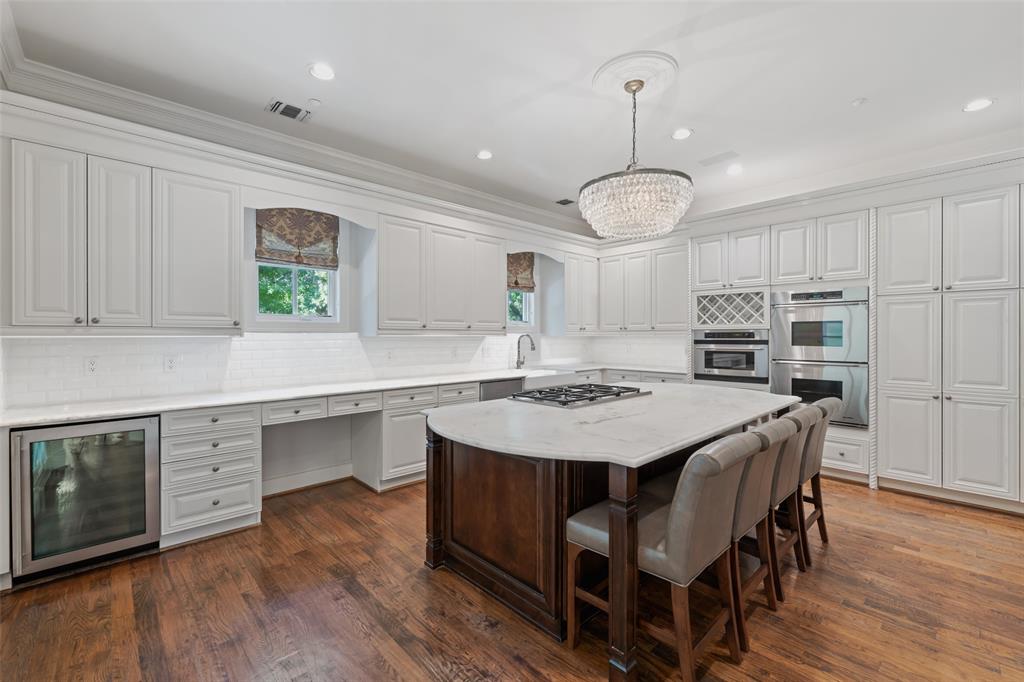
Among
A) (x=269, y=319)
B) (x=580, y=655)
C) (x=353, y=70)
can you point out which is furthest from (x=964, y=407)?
(x=269, y=319)

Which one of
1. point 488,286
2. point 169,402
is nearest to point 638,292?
point 488,286

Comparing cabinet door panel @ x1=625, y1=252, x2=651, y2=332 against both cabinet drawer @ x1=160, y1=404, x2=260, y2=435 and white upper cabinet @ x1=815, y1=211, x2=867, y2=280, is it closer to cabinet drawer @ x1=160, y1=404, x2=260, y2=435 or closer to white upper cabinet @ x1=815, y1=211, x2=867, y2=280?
white upper cabinet @ x1=815, y1=211, x2=867, y2=280

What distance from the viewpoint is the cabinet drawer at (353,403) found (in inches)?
134

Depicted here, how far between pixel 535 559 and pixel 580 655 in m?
0.40

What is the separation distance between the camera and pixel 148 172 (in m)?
2.83

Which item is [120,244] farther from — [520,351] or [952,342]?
[952,342]

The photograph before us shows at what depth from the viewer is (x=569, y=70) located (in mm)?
2756

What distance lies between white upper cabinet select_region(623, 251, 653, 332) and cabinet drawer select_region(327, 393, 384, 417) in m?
3.34

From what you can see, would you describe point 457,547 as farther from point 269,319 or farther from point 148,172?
point 148,172

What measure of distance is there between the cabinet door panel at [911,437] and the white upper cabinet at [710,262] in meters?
1.74

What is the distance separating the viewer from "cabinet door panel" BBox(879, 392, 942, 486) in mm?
3561

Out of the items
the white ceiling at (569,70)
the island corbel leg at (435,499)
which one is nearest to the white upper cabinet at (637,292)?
the white ceiling at (569,70)

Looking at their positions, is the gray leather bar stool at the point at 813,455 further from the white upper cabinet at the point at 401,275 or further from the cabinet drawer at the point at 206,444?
the cabinet drawer at the point at 206,444

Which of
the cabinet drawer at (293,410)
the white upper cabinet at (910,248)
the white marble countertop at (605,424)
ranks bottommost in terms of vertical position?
the cabinet drawer at (293,410)
